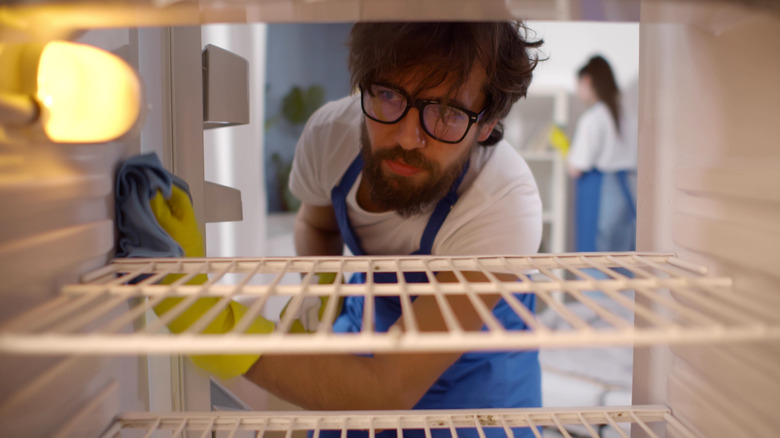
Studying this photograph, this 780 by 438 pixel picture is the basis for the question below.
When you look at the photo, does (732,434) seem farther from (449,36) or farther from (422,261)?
(449,36)

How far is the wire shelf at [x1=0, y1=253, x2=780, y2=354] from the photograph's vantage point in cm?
42

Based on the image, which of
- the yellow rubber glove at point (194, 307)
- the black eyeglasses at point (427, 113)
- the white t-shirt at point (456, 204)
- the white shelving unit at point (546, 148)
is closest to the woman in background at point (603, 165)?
the white shelving unit at point (546, 148)

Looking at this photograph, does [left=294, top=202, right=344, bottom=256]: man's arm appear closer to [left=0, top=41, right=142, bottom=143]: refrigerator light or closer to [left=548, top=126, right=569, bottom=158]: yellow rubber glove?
[left=0, top=41, right=142, bottom=143]: refrigerator light

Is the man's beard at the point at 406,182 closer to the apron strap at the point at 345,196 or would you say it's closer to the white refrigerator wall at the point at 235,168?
the apron strap at the point at 345,196

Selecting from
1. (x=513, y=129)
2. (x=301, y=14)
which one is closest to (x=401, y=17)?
(x=301, y=14)

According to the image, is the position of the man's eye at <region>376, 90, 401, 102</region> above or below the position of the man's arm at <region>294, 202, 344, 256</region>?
above

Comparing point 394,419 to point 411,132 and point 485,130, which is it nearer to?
point 411,132

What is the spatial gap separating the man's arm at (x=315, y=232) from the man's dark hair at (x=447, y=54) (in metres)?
0.58

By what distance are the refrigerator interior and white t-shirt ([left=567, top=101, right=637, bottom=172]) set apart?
2588 mm

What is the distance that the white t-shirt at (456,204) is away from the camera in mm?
1109

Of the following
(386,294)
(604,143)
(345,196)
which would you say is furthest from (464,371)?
(604,143)

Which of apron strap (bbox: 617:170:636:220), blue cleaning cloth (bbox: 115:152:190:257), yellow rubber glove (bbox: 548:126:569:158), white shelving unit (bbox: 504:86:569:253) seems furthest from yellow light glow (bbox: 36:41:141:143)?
apron strap (bbox: 617:170:636:220)

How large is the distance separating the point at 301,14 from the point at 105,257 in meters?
0.45

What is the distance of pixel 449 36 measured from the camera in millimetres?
982
